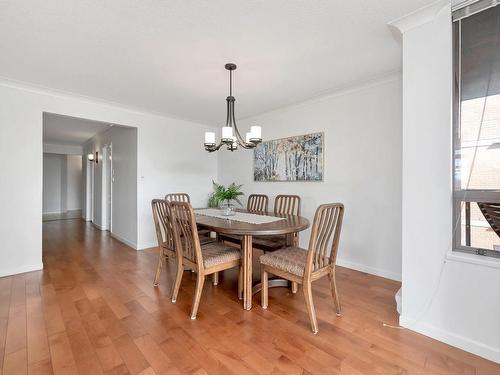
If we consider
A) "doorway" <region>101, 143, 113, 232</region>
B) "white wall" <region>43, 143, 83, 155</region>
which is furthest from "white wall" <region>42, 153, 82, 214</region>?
"doorway" <region>101, 143, 113, 232</region>

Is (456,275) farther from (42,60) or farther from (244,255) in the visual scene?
(42,60)

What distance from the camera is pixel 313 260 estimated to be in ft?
6.23

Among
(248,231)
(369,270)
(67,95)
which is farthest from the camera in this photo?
(67,95)

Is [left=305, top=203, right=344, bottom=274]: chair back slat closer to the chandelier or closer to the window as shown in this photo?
the window

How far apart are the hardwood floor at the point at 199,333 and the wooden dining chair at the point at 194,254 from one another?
281 millimetres

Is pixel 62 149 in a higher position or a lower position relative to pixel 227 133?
higher

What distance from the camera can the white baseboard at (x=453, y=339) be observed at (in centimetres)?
149

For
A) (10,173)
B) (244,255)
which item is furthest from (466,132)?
(10,173)

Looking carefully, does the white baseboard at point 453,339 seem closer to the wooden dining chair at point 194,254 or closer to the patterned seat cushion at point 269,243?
the patterned seat cushion at point 269,243

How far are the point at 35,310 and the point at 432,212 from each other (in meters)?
3.29

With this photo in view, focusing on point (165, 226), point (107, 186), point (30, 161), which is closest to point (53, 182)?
point (107, 186)

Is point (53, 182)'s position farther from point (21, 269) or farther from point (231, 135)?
point (231, 135)

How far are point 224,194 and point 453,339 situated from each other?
317 centimetres

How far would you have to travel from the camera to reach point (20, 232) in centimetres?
300
